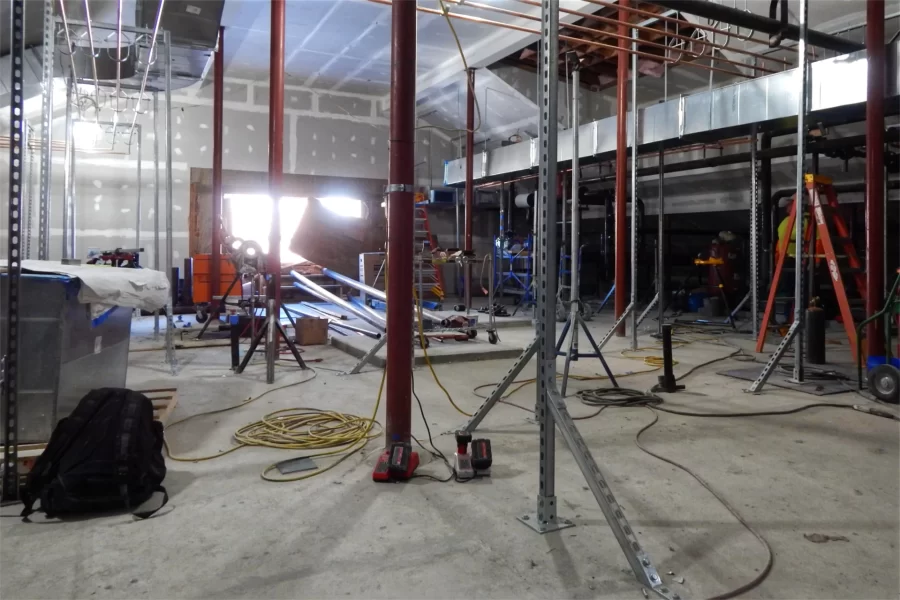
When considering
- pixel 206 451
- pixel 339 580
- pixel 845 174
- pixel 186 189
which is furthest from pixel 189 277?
pixel 845 174

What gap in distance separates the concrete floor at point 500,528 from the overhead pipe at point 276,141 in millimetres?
1791

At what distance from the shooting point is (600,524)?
1.98m

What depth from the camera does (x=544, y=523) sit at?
194 cm

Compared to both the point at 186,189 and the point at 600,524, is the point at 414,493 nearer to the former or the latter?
the point at 600,524

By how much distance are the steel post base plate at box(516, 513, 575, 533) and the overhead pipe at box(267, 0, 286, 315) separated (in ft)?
9.75

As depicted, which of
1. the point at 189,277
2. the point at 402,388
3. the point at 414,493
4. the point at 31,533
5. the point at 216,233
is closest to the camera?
the point at 31,533

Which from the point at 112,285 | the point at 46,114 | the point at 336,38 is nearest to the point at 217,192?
the point at 336,38

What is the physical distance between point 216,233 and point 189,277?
1994mm

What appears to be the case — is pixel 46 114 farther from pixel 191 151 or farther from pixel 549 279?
pixel 191 151

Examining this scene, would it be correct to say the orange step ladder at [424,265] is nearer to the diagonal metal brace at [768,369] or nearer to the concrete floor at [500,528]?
the concrete floor at [500,528]

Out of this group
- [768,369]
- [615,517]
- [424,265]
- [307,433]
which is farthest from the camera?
[424,265]

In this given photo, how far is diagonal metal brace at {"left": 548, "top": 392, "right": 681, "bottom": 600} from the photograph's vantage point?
1.58 meters

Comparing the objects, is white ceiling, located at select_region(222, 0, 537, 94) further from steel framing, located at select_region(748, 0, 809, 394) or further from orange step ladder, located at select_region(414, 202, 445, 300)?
steel framing, located at select_region(748, 0, 809, 394)

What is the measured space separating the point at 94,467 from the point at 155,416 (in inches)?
44.4
